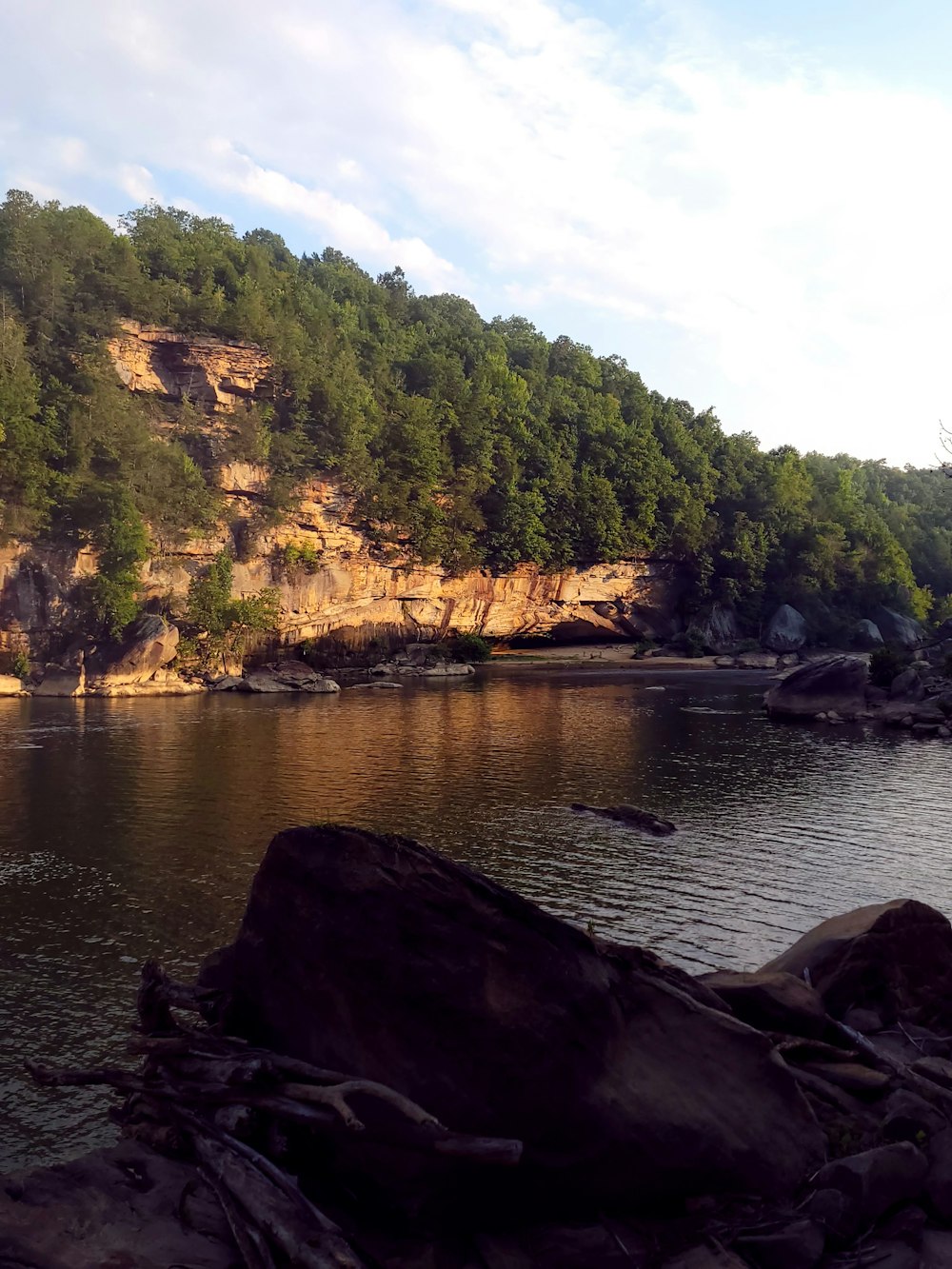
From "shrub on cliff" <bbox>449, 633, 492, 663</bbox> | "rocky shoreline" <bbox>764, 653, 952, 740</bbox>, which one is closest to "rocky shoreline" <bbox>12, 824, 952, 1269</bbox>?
"rocky shoreline" <bbox>764, 653, 952, 740</bbox>

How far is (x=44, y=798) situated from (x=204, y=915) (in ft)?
39.8

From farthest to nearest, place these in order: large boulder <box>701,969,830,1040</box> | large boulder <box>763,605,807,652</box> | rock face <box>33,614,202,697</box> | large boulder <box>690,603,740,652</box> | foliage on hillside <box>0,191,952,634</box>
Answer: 1. large boulder <box>690,603,740,652</box>
2. large boulder <box>763,605,807,652</box>
3. foliage on hillside <box>0,191,952,634</box>
4. rock face <box>33,614,202,697</box>
5. large boulder <box>701,969,830,1040</box>

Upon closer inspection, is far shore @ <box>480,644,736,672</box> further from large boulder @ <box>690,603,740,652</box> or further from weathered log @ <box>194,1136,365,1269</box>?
weathered log @ <box>194,1136,365,1269</box>

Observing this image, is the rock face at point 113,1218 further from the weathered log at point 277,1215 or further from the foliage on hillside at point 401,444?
the foliage on hillside at point 401,444

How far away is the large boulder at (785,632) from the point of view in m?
81.2

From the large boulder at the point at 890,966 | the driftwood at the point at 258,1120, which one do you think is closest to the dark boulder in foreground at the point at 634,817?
the large boulder at the point at 890,966

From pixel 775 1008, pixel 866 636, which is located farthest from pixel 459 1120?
pixel 866 636

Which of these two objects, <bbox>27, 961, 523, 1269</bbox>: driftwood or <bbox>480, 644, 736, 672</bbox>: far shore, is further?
<bbox>480, 644, 736, 672</bbox>: far shore

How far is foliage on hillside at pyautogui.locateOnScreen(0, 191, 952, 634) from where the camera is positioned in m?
58.5

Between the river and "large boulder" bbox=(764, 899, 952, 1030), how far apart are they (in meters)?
3.85

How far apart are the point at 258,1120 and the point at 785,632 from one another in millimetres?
80012

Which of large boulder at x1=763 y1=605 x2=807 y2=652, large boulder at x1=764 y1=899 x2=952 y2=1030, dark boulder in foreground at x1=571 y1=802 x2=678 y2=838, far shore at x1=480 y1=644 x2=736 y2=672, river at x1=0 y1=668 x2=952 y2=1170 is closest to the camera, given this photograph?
large boulder at x1=764 y1=899 x2=952 y2=1030

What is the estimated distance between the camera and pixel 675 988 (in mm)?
8086

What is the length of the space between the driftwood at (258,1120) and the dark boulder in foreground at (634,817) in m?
16.3
